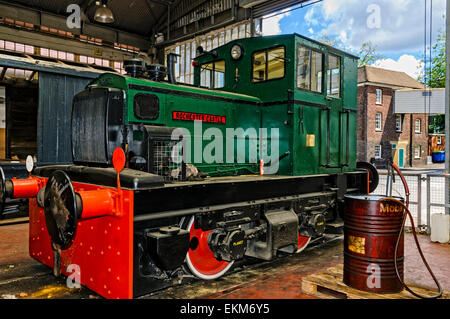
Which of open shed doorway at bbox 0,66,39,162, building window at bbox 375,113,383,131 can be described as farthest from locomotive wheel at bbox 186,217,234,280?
building window at bbox 375,113,383,131

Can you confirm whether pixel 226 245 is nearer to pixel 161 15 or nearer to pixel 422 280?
pixel 422 280

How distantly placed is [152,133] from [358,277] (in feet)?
8.33

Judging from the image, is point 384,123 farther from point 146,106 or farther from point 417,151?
point 146,106

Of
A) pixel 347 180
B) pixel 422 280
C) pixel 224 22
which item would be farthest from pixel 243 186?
pixel 224 22

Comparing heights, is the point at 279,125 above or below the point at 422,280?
above

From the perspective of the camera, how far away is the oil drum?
342cm

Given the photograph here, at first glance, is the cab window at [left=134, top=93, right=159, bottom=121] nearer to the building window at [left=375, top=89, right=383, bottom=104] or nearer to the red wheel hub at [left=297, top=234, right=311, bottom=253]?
the red wheel hub at [left=297, top=234, right=311, bottom=253]

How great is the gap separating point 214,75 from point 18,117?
7.83 metres

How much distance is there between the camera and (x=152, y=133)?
3.72 meters

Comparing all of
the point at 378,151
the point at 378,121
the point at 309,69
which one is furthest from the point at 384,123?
the point at 309,69

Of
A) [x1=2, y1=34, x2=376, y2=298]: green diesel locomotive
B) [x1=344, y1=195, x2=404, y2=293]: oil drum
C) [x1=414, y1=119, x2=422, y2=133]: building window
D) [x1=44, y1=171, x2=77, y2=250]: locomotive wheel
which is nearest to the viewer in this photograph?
[x1=44, y1=171, x2=77, y2=250]: locomotive wheel

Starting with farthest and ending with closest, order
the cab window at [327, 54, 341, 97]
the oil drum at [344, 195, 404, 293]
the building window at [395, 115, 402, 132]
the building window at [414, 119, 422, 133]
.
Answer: the building window at [414, 119, 422, 133] < the building window at [395, 115, 402, 132] < the cab window at [327, 54, 341, 97] < the oil drum at [344, 195, 404, 293]

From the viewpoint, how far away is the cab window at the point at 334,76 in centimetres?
575

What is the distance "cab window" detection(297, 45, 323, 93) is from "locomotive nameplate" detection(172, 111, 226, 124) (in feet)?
4.15
